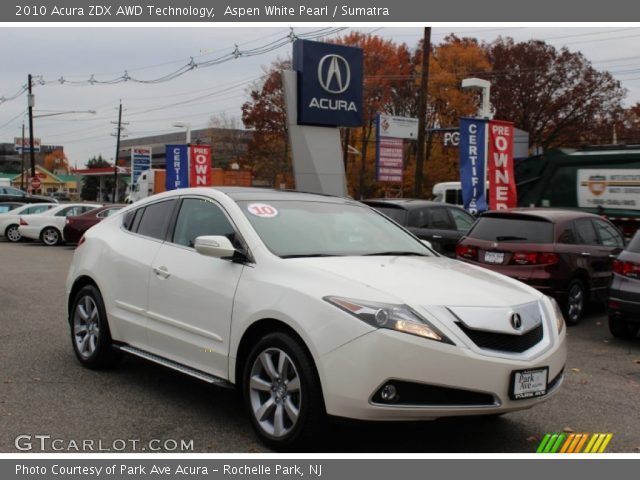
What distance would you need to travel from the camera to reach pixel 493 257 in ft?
33.0

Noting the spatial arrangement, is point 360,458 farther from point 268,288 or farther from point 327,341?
point 268,288

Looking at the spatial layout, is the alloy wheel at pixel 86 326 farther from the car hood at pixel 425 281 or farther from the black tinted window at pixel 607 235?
the black tinted window at pixel 607 235

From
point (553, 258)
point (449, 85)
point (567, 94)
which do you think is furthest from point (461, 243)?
point (567, 94)

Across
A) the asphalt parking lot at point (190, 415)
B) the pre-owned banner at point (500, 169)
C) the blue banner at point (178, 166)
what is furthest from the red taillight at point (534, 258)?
the blue banner at point (178, 166)

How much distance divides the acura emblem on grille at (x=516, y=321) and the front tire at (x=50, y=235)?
75.1 ft

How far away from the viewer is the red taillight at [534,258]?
31.8ft

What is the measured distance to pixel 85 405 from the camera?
209 inches

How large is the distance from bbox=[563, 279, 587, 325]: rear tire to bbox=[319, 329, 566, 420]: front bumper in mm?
6186

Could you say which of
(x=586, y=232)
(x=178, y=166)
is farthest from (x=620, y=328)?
(x=178, y=166)

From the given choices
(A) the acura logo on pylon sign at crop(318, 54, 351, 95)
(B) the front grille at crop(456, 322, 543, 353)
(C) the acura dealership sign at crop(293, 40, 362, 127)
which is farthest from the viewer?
(A) the acura logo on pylon sign at crop(318, 54, 351, 95)

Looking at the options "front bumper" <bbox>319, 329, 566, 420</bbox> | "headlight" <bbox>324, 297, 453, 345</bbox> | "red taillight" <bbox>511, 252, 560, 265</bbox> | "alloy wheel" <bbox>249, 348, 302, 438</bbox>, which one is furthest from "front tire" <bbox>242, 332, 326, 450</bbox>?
"red taillight" <bbox>511, 252, 560, 265</bbox>

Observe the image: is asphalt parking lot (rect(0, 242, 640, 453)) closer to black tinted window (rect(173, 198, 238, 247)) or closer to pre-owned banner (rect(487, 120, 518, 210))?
black tinted window (rect(173, 198, 238, 247))

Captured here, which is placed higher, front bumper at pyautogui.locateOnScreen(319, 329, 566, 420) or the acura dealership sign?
the acura dealership sign

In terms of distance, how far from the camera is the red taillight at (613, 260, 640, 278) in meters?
8.18
